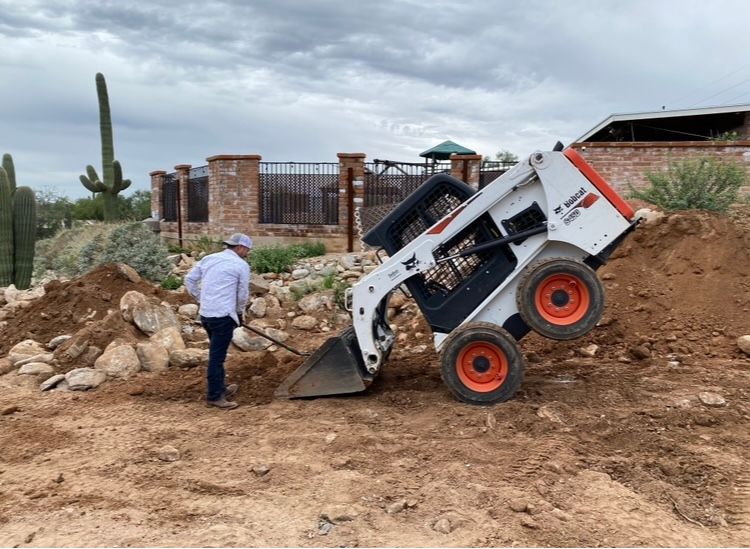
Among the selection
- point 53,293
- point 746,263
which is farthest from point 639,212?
point 53,293

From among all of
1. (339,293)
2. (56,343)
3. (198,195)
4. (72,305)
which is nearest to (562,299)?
(339,293)

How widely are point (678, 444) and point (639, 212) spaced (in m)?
5.35

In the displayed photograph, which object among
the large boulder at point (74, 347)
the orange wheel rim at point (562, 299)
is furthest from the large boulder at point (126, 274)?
the orange wheel rim at point (562, 299)

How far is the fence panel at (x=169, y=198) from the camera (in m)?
18.2

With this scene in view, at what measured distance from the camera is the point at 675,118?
1738 centimetres

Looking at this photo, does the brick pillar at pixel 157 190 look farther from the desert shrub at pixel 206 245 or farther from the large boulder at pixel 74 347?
the large boulder at pixel 74 347

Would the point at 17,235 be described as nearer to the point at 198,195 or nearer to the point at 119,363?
the point at 198,195

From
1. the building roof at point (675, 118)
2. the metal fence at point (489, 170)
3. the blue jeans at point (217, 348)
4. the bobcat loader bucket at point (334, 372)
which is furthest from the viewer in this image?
the building roof at point (675, 118)

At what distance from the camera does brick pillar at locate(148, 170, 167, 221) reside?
19.3 metres

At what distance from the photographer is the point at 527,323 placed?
5211 millimetres

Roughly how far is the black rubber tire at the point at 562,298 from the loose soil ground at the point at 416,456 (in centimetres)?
64

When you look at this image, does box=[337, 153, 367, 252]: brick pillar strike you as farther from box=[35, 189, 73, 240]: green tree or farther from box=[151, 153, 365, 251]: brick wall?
box=[35, 189, 73, 240]: green tree

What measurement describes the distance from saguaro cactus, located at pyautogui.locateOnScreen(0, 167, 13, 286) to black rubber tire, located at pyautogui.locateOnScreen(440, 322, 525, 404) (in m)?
12.8

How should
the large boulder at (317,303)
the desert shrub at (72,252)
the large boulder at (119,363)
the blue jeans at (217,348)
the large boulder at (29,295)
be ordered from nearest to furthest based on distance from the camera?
the blue jeans at (217,348)
the large boulder at (119,363)
the large boulder at (317,303)
the large boulder at (29,295)
the desert shrub at (72,252)
